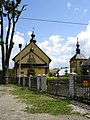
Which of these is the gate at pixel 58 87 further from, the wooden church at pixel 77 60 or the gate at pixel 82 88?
the wooden church at pixel 77 60

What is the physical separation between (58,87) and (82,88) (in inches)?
219

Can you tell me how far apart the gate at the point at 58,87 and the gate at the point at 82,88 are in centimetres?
180

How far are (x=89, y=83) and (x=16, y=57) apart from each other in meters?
41.9

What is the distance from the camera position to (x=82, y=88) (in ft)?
53.5

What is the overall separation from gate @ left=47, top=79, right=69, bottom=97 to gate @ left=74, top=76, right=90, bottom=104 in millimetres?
1799

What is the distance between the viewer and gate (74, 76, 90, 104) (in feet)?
52.1

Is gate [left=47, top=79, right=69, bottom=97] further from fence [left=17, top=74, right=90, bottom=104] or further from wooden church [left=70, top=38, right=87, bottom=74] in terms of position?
wooden church [left=70, top=38, right=87, bottom=74]

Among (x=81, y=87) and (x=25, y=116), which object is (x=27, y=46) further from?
(x=25, y=116)

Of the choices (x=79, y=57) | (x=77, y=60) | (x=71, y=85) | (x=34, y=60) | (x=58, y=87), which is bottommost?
(x=58, y=87)

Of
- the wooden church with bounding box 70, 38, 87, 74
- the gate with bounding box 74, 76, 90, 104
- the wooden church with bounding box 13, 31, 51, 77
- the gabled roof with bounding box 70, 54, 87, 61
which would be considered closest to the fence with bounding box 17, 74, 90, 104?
the gate with bounding box 74, 76, 90, 104

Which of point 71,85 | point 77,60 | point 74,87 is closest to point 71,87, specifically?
point 71,85

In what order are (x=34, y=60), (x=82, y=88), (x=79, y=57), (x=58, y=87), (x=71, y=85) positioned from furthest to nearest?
(x=79, y=57)
(x=34, y=60)
(x=58, y=87)
(x=71, y=85)
(x=82, y=88)

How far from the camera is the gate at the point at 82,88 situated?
52.1 feet

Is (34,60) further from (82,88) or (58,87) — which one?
(82,88)
